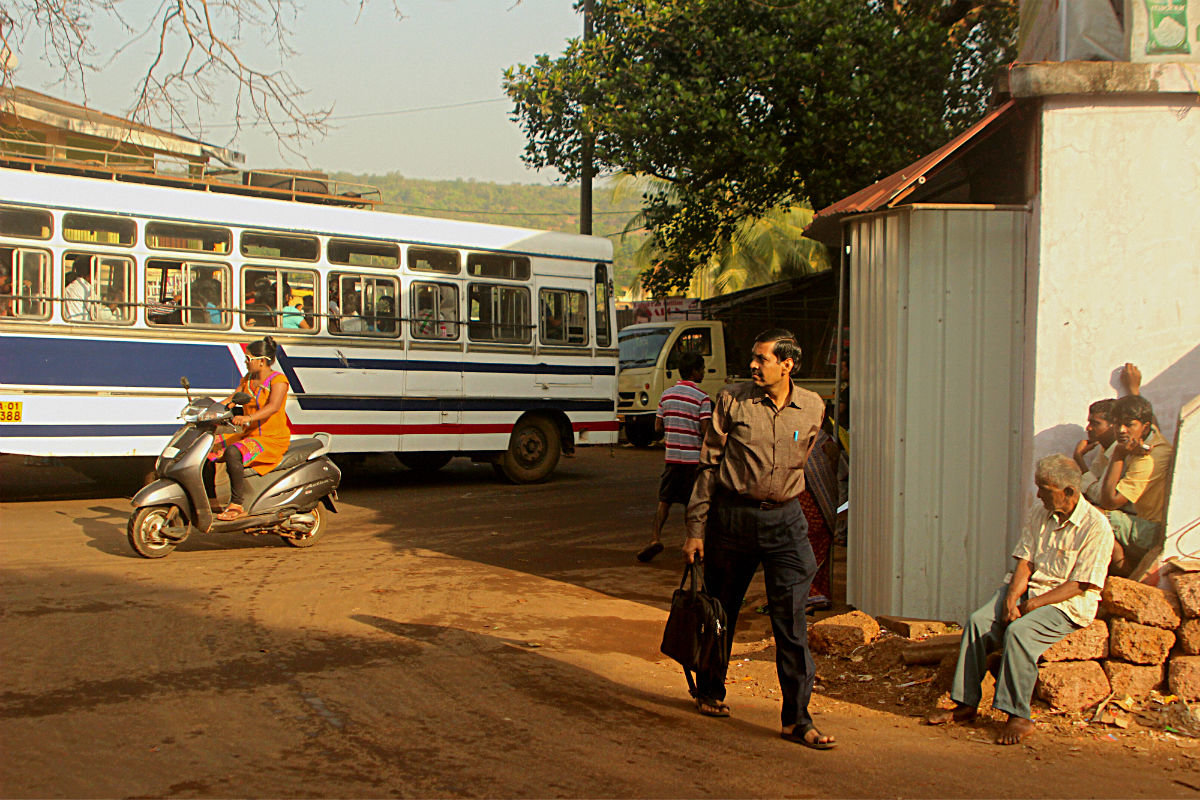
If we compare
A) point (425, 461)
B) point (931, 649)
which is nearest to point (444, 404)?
point (425, 461)

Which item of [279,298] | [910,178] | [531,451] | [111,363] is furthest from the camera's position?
[531,451]

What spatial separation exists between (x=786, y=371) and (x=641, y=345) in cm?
1482

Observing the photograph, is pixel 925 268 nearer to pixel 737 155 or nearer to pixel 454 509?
pixel 454 509

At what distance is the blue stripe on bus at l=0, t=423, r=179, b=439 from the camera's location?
9805 mm

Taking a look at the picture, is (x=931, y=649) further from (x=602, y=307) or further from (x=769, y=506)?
(x=602, y=307)

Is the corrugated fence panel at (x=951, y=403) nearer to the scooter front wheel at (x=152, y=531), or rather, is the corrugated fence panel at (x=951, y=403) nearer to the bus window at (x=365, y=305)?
the scooter front wheel at (x=152, y=531)

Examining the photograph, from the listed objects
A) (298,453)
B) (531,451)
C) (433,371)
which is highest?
(433,371)

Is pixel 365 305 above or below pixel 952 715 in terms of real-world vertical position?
above

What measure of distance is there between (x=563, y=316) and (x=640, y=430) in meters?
5.64

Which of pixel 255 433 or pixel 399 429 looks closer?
pixel 255 433

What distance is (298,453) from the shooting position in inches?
352

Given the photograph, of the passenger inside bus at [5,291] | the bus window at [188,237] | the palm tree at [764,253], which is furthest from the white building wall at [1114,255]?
the palm tree at [764,253]

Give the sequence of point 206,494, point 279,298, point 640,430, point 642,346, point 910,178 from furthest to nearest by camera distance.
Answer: point 642,346 → point 640,430 → point 279,298 → point 206,494 → point 910,178

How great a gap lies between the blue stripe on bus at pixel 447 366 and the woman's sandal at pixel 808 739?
8.51 metres
